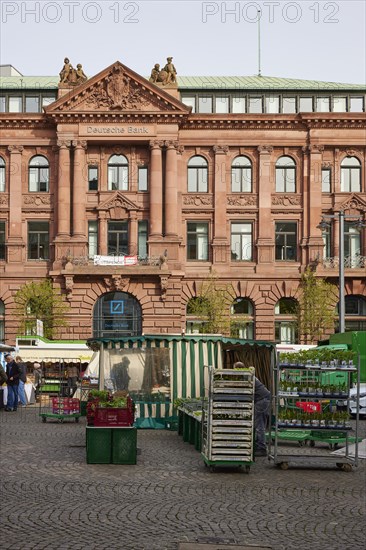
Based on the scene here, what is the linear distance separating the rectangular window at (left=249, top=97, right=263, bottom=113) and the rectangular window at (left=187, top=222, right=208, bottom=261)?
28.7 ft

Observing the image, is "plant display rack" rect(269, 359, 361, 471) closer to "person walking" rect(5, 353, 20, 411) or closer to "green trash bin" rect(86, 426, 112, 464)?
"green trash bin" rect(86, 426, 112, 464)

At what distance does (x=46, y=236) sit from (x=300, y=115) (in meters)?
18.6

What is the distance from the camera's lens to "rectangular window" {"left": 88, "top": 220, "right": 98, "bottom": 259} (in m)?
72.1

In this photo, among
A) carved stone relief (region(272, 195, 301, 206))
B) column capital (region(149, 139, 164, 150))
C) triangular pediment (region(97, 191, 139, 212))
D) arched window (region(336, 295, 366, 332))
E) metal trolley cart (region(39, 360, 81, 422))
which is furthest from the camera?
carved stone relief (region(272, 195, 301, 206))

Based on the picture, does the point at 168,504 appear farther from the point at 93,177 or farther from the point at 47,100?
the point at 47,100

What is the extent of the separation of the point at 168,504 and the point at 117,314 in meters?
55.2

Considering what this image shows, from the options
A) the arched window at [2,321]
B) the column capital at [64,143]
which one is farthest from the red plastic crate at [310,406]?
the column capital at [64,143]

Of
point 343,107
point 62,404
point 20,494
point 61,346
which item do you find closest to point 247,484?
point 20,494

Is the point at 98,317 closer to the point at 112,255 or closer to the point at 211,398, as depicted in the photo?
the point at 112,255

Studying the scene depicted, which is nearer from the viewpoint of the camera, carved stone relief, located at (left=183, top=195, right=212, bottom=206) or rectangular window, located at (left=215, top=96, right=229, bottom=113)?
carved stone relief, located at (left=183, top=195, right=212, bottom=206)

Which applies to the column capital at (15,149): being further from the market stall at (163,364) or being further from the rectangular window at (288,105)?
the market stall at (163,364)

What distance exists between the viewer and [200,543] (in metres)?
13.3

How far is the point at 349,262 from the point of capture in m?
71.9

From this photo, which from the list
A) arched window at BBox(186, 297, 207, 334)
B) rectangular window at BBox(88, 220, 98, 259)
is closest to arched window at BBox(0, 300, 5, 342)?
rectangular window at BBox(88, 220, 98, 259)
